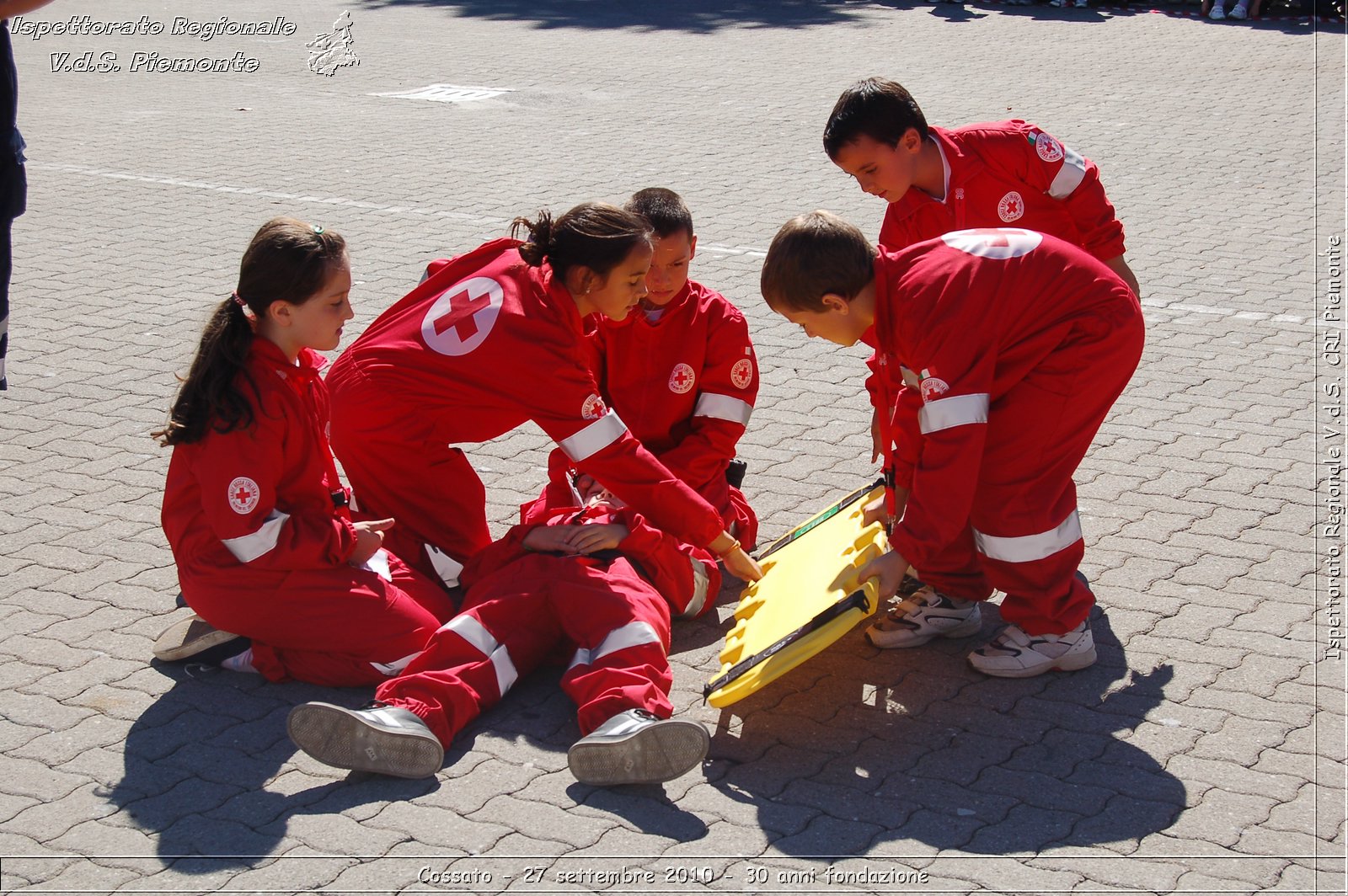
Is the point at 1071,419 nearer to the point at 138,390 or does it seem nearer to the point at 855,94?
the point at 855,94

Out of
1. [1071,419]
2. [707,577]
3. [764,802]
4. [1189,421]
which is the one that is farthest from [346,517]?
[1189,421]

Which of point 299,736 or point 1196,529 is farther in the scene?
point 1196,529

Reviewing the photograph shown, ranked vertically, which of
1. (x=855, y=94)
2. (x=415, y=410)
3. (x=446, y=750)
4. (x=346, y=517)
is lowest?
(x=446, y=750)

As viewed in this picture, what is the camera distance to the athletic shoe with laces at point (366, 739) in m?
2.85

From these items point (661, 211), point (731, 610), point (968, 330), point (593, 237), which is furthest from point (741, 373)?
point (968, 330)

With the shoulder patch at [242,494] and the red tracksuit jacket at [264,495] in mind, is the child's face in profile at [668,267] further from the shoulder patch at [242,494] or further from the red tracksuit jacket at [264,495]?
the shoulder patch at [242,494]

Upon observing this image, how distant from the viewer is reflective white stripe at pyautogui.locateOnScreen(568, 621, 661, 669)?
10.5 feet

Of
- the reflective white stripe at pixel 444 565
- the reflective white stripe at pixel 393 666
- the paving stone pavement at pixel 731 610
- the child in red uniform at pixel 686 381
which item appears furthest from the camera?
the child in red uniform at pixel 686 381

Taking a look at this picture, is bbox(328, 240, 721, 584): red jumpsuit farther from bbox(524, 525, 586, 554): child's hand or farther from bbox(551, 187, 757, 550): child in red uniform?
bbox(551, 187, 757, 550): child in red uniform

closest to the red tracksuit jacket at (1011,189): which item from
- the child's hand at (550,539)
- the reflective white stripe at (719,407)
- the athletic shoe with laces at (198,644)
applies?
the reflective white stripe at (719,407)

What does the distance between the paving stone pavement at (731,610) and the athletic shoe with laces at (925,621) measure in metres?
0.06

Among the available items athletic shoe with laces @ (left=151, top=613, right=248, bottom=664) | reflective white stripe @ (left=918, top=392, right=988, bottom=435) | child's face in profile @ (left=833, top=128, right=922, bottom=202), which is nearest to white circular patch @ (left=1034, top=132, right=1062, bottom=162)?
child's face in profile @ (left=833, top=128, right=922, bottom=202)

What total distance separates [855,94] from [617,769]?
2.18 meters

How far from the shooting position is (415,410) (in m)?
3.64
